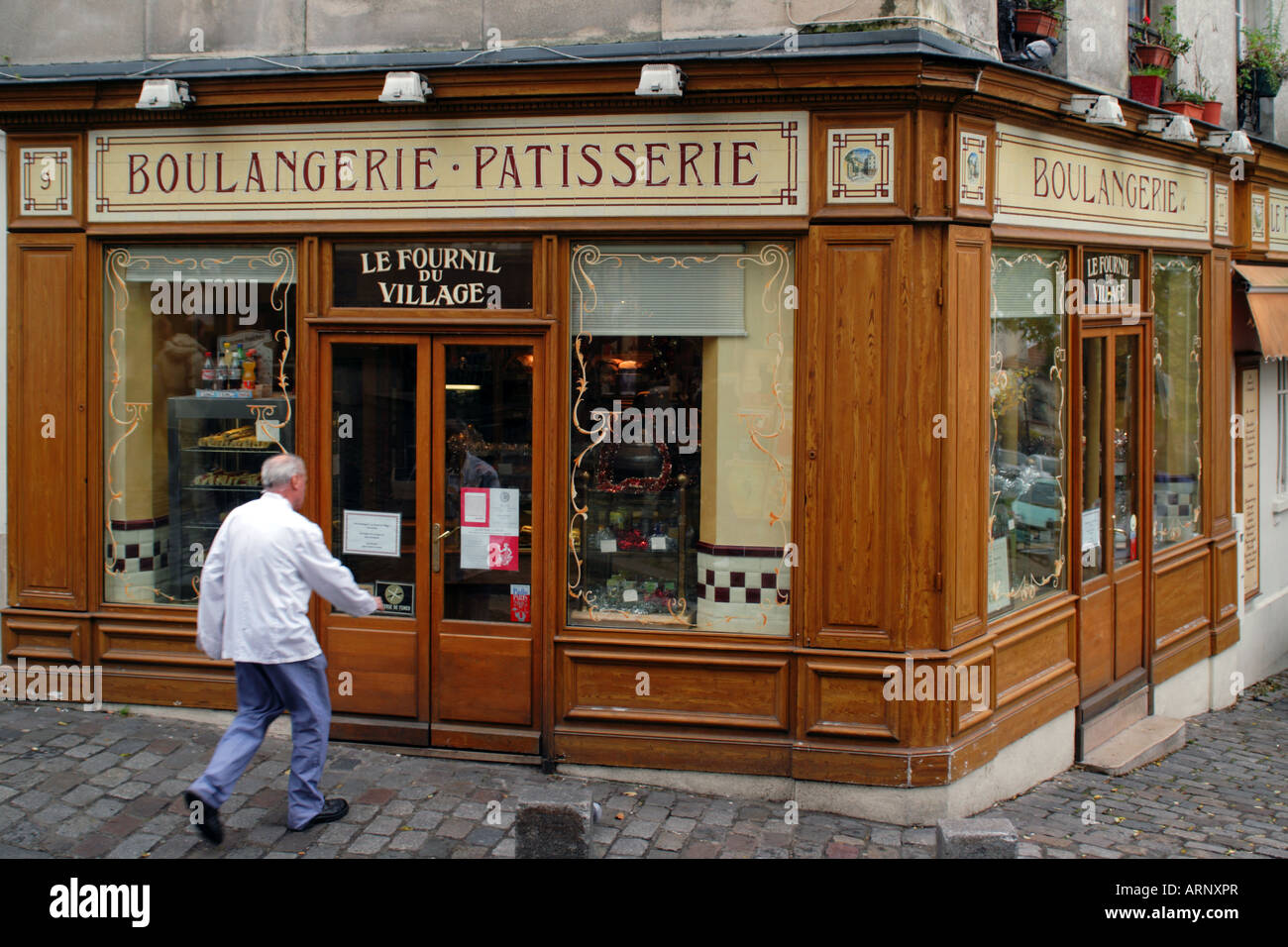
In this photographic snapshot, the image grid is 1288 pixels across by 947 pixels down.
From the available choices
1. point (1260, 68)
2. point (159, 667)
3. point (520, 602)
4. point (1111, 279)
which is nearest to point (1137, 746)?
point (1111, 279)

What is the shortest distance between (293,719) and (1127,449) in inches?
254

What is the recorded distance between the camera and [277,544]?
19.2 ft

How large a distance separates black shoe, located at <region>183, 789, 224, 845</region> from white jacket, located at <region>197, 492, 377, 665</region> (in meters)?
0.68

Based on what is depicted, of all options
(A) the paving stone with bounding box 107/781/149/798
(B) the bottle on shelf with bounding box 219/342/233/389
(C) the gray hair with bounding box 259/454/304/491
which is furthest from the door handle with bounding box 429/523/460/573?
(A) the paving stone with bounding box 107/781/149/798

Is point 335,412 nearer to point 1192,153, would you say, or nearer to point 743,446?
point 743,446

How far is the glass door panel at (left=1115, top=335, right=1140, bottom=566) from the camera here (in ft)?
29.6

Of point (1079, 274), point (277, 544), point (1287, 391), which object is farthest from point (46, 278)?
point (1287, 391)

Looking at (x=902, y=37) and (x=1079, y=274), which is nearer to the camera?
(x=902, y=37)

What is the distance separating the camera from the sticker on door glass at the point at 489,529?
287 inches

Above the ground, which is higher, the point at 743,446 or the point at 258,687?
the point at 743,446

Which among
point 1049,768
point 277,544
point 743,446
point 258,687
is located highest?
point 743,446

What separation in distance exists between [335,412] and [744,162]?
2.90m

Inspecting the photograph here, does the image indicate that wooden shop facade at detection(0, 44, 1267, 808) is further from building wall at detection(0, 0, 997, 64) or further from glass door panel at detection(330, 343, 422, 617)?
building wall at detection(0, 0, 997, 64)

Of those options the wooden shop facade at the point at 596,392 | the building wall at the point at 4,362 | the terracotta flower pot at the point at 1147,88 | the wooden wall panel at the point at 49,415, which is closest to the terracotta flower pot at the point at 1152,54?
the terracotta flower pot at the point at 1147,88
